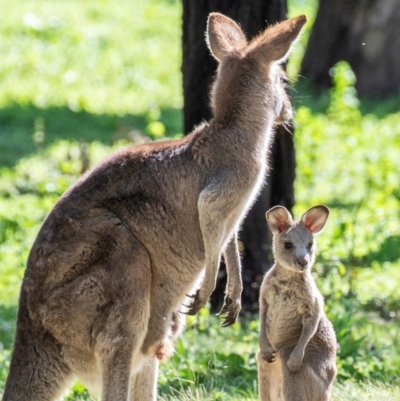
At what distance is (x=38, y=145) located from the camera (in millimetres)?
11938

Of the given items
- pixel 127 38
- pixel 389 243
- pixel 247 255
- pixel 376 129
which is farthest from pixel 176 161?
pixel 127 38

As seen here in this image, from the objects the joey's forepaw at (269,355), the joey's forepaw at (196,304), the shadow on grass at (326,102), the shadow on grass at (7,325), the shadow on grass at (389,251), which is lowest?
the shadow on grass at (326,102)

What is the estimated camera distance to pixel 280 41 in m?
4.92

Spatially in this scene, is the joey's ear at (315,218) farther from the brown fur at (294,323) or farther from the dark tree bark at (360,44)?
the dark tree bark at (360,44)

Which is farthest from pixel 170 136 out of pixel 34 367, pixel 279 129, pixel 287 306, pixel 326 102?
pixel 34 367

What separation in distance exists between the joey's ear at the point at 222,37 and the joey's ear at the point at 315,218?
0.91 metres

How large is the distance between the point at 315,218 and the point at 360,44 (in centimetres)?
984

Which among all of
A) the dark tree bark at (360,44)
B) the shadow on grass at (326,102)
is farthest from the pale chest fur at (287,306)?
the dark tree bark at (360,44)

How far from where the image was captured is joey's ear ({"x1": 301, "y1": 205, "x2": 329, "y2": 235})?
4.82 metres

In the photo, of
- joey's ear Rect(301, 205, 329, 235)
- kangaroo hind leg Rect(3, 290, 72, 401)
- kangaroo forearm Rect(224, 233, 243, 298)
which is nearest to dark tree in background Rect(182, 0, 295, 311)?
kangaroo forearm Rect(224, 233, 243, 298)

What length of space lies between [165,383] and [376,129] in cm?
745

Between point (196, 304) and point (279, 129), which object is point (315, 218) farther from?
point (279, 129)

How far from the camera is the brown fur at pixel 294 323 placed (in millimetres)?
4680

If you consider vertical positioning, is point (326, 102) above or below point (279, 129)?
below
